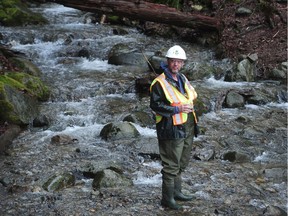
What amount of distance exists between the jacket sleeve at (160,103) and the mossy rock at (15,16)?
1320cm

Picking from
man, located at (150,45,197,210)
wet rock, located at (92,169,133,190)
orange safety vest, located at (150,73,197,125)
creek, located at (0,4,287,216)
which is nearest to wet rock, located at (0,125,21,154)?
creek, located at (0,4,287,216)

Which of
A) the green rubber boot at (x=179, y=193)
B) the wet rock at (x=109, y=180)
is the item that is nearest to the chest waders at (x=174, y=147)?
the green rubber boot at (x=179, y=193)

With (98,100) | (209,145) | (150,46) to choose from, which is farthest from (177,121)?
(150,46)

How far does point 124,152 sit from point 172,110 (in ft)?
9.81

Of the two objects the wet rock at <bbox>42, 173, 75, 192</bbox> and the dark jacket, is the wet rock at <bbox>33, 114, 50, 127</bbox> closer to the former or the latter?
the wet rock at <bbox>42, 173, 75, 192</bbox>

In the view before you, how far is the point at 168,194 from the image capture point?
5988 millimetres

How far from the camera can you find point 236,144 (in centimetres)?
888

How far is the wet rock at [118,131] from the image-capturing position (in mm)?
8945

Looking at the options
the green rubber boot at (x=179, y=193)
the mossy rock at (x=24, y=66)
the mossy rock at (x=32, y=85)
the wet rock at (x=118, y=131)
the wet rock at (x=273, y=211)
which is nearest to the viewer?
the wet rock at (x=273, y=211)

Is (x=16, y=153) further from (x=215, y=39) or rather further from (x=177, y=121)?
(x=215, y=39)

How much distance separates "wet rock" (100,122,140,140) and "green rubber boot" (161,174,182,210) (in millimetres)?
2992

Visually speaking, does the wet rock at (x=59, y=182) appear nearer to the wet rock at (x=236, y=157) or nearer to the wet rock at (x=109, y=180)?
the wet rock at (x=109, y=180)

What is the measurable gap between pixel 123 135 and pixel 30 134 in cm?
206

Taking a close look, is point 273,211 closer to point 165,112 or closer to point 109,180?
point 165,112
